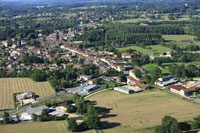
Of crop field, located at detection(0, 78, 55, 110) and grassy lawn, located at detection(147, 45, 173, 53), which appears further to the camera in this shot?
grassy lawn, located at detection(147, 45, 173, 53)

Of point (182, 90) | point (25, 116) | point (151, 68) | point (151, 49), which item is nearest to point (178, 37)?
point (151, 49)

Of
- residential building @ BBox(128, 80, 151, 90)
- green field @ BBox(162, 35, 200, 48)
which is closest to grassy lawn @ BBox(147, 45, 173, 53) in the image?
green field @ BBox(162, 35, 200, 48)

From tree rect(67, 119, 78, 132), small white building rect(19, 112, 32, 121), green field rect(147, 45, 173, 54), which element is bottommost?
small white building rect(19, 112, 32, 121)

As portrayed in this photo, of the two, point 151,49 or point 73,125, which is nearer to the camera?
point 73,125

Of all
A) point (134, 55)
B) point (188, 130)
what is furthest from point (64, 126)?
point (134, 55)

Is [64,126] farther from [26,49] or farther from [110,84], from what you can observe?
[26,49]

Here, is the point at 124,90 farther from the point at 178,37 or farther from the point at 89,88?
the point at 178,37

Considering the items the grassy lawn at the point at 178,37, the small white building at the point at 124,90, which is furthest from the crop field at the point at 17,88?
the grassy lawn at the point at 178,37

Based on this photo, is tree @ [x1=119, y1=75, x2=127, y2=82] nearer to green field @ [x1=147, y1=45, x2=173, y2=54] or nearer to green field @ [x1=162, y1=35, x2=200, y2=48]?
green field @ [x1=147, y1=45, x2=173, y2=54]
